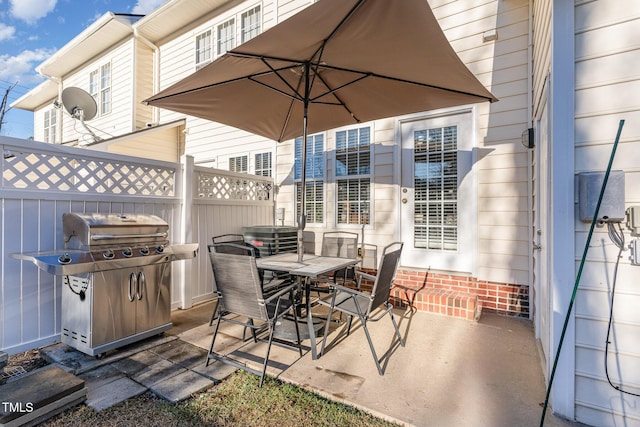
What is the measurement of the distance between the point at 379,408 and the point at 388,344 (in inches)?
38.9

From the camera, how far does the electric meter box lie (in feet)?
5.54

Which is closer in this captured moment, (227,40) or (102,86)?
(227,40)

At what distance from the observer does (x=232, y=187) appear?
4.67 m

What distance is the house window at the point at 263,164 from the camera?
5707mm

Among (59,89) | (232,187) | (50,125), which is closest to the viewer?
(232,187)

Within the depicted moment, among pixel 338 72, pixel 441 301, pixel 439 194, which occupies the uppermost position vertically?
pixel 338 72

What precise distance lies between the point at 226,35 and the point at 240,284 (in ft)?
19.8

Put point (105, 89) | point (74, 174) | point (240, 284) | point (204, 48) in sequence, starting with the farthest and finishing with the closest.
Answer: point (105, 89) < point (204, 48) < point (74, 174) < point (240, 284)

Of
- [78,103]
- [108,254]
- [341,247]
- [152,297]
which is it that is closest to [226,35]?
[78,103]

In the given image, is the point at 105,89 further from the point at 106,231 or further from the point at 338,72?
the point at 338,72

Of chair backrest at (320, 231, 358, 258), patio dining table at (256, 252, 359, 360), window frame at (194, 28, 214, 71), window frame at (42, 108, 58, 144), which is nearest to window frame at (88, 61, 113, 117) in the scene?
window frame at (194, 28, 214, 71)

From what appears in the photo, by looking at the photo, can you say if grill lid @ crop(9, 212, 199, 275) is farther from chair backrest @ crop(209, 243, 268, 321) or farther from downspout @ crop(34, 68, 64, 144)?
Answer: downspout @ crop(34, 68, 64, 144)

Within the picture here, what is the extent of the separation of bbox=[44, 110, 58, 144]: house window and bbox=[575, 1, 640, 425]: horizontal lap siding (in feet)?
47.8

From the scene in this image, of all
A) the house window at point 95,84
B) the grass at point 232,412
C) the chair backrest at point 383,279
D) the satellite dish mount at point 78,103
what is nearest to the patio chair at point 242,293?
the grass at point 232,412
